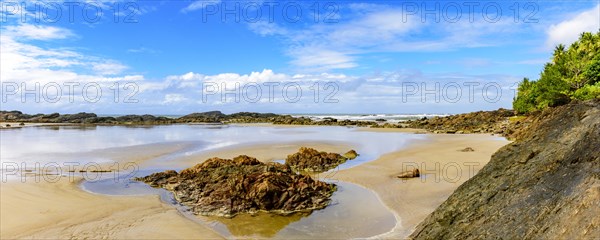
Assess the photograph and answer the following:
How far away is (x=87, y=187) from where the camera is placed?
46.3 feet

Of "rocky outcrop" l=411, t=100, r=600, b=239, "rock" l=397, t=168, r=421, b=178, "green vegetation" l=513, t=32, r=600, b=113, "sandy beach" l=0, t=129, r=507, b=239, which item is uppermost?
"green vegetation" l=513, t=32, r=600, b=113

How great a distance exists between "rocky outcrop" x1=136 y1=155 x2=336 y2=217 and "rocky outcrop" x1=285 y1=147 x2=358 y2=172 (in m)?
3.84

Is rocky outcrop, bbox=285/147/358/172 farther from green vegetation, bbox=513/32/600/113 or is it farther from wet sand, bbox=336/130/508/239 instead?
green vegetation, bbox=513/32/600/113

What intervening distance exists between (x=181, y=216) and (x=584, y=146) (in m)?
9.45

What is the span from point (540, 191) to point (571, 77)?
50.1 m

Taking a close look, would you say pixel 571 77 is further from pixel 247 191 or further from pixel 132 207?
pixel 132 207

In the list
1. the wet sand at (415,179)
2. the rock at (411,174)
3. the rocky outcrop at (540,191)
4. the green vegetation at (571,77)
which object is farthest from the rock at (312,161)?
the green vegetation at (571,77)

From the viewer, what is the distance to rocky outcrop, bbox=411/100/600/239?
12.7 feet

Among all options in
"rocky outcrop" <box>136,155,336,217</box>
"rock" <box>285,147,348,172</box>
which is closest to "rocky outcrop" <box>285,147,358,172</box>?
"rock" <box>285,147,348,172</box>

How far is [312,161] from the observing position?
60.5ft

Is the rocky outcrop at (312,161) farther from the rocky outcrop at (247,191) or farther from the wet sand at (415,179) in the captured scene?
the rocky outcrop at (247,191)

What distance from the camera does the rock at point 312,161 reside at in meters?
17.9

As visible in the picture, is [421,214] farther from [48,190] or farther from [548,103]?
[548,103]

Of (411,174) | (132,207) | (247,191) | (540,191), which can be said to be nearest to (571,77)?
(411,174)
